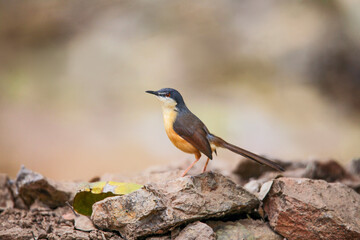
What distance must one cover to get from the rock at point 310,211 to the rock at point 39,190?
84.1 inches

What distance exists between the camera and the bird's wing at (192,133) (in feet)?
12.6

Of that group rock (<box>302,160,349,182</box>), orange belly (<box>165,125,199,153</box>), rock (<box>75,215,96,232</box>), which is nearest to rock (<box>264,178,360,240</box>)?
orange belly (<box>165,125,199,153</box>)

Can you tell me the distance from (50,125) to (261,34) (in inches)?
179

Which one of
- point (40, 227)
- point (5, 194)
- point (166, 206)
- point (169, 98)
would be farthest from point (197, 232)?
point (5, 194)

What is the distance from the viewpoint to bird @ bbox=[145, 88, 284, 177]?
3830 mm

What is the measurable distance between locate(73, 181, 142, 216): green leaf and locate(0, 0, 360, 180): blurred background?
3482 millimetres

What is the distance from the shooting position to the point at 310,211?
3.62 m

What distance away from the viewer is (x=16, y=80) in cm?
771

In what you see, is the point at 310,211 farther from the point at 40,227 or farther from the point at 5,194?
the point at 5,194

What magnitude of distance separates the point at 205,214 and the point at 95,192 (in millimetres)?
1035

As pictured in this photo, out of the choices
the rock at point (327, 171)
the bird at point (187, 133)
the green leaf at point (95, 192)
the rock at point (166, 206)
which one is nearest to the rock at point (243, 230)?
the rock at point (166, 206)

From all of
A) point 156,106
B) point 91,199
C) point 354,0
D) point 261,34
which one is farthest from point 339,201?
point 354,0

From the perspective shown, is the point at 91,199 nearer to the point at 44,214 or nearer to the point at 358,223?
the point at 44,214

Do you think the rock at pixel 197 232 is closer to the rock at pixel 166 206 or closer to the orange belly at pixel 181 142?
the rock at pixel 166 206
